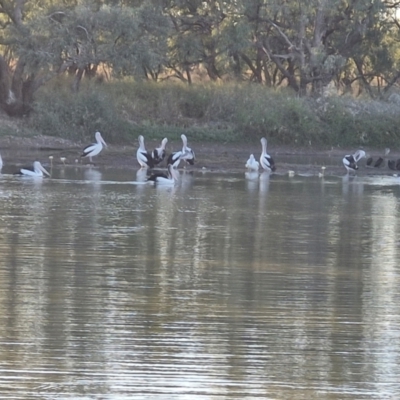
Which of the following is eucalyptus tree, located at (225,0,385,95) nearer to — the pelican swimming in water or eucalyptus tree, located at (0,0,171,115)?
eucalyptus tree, located at (0,0,171,115)

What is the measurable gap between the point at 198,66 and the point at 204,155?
11.8 m

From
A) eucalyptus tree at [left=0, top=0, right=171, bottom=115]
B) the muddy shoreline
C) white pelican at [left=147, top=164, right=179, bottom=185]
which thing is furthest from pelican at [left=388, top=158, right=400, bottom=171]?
white pelican at [left=147, top=164, right=179, bottom=185]

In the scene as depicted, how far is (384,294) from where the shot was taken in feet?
38.2

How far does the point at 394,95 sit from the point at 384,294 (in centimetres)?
2963

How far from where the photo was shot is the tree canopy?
109ft

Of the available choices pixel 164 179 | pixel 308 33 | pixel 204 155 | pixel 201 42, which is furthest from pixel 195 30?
pixel 164 179

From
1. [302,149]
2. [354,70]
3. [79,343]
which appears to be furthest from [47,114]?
[79,343]

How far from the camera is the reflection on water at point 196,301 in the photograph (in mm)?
8094

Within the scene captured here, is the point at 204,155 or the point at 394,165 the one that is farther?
the point at 204,155

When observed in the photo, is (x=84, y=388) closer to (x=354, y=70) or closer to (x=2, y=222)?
(x=2, y=222)

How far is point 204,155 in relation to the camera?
33.5 meters

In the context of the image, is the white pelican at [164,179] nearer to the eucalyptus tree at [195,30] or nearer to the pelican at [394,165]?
the pelican at [394,165]

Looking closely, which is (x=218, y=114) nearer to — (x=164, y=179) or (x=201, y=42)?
(x=201, y=42)

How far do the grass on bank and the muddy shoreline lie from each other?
63 cm
